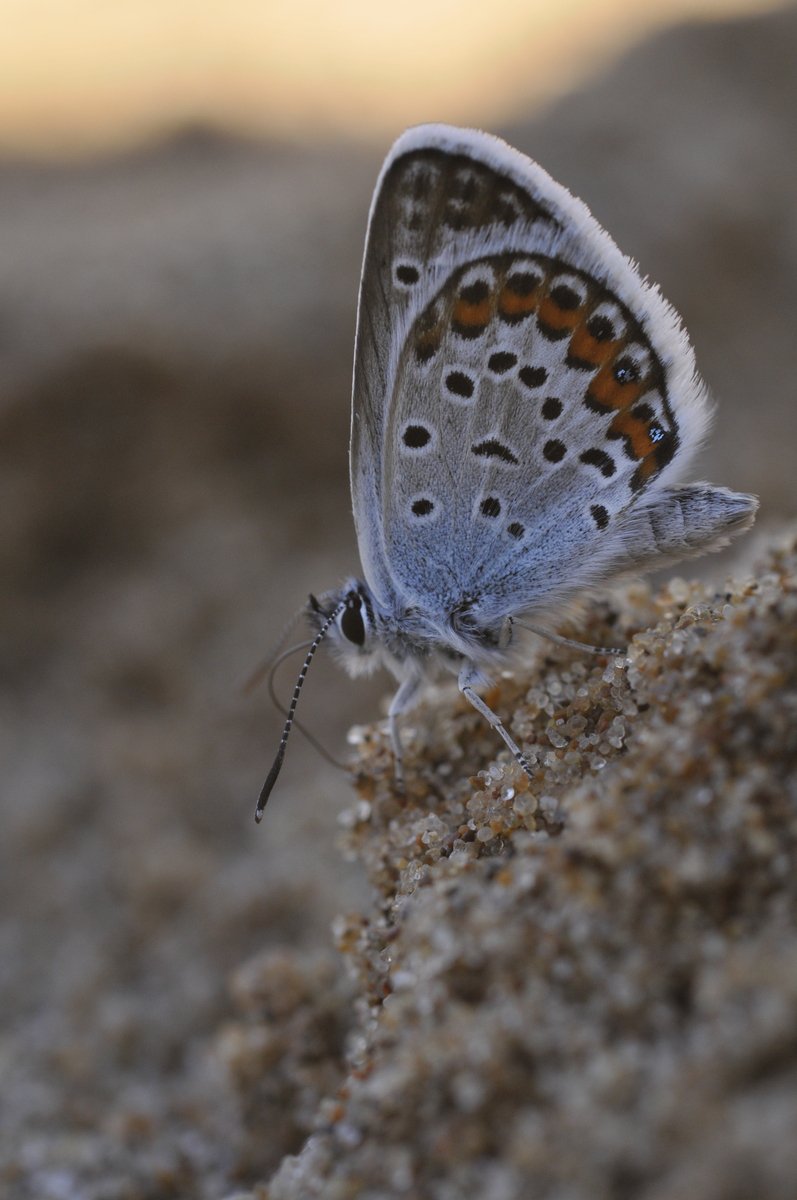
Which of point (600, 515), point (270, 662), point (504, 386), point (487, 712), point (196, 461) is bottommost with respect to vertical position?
point (487, 712)

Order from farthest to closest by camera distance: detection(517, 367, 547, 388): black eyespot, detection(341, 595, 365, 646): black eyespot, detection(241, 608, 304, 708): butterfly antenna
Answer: detection(241, 608, 304, 708): butterfly antenna → detection(341, 595, 365, 646): black eyespot → detection(517, 367, 547, 388): black eyespot

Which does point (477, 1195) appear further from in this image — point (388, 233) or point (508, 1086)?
point (388, 233)

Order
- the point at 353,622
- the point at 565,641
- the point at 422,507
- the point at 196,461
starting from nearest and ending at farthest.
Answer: the point at 565,641 < the point at 422,507 < the point at 353,622 < the point at 196,461

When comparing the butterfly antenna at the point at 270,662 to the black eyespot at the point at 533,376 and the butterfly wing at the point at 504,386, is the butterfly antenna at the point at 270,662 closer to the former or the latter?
the butterfly wing at the point at 504,386

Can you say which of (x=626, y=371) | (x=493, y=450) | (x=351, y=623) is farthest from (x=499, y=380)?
(x=351, y=623)

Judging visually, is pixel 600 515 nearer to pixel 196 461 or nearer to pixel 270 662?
pixel 270 662

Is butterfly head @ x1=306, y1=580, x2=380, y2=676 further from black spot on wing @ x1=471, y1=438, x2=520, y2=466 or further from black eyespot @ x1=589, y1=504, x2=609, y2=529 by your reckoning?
black eyespot @ x1=589, y1=504, x2=609, y2=529

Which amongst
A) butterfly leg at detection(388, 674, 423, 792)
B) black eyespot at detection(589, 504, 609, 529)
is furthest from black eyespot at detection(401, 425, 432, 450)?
butterfly leg at detection(388, 674, 423, 792)
